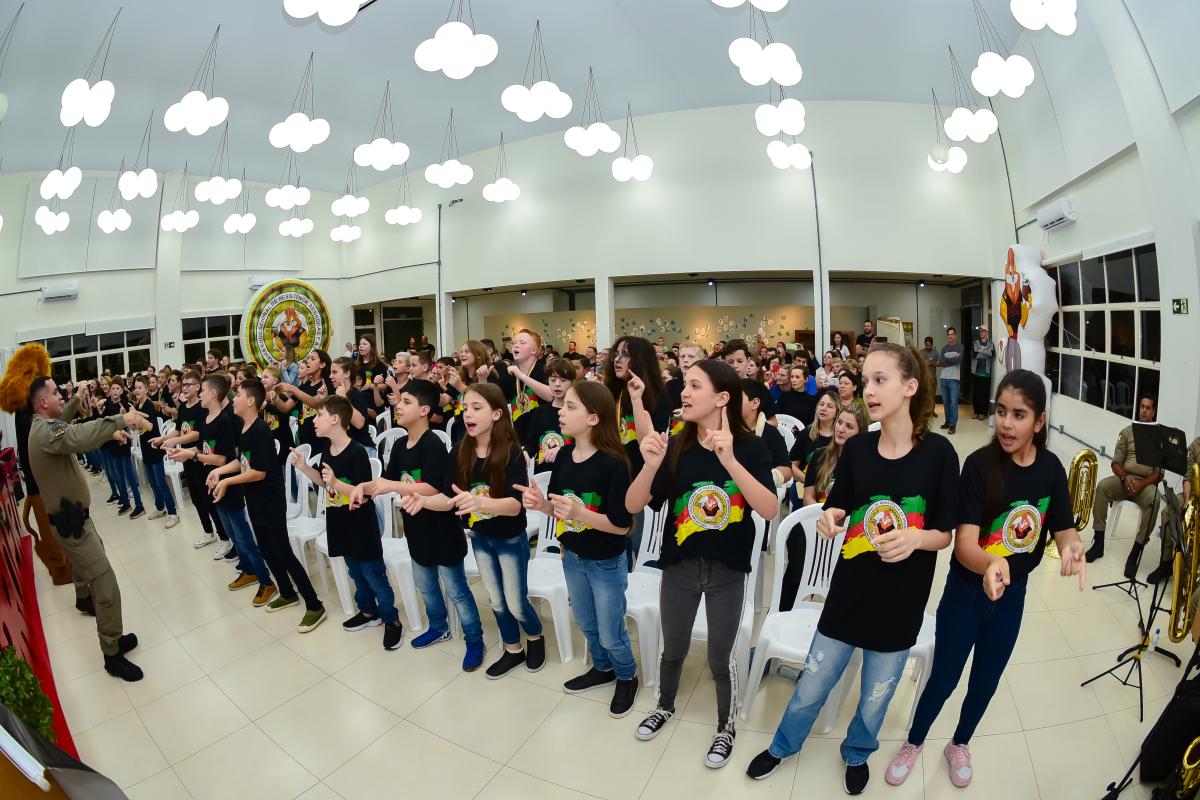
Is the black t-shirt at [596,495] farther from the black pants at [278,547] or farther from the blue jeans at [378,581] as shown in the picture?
the black pants at [278,547]

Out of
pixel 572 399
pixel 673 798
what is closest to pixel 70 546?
pixel 572 399

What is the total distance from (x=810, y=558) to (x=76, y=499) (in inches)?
149

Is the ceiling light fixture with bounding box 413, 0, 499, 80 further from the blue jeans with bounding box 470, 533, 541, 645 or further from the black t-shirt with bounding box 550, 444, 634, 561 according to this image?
the blue jeans with bounding box 470, 533, 541, 645

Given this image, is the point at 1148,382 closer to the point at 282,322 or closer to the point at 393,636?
the point at 393,636

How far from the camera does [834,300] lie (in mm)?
11844

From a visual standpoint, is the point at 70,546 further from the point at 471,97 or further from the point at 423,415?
the point at 471,97

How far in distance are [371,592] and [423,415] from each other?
1.28m

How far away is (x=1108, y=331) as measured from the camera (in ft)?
21.4

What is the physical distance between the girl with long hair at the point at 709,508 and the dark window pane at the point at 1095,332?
7.24 m

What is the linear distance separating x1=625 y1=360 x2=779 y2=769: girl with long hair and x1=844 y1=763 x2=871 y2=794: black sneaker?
43 cm

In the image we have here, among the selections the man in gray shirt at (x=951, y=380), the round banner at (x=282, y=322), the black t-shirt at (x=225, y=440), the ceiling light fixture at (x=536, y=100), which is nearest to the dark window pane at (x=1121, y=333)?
the man in gray shirt at (x=951, y=380)

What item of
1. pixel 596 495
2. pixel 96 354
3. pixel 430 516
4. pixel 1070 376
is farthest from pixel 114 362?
pixel 1070 376

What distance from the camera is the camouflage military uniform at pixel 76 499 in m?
2.79

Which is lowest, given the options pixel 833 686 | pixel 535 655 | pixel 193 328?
pixel 535 655
